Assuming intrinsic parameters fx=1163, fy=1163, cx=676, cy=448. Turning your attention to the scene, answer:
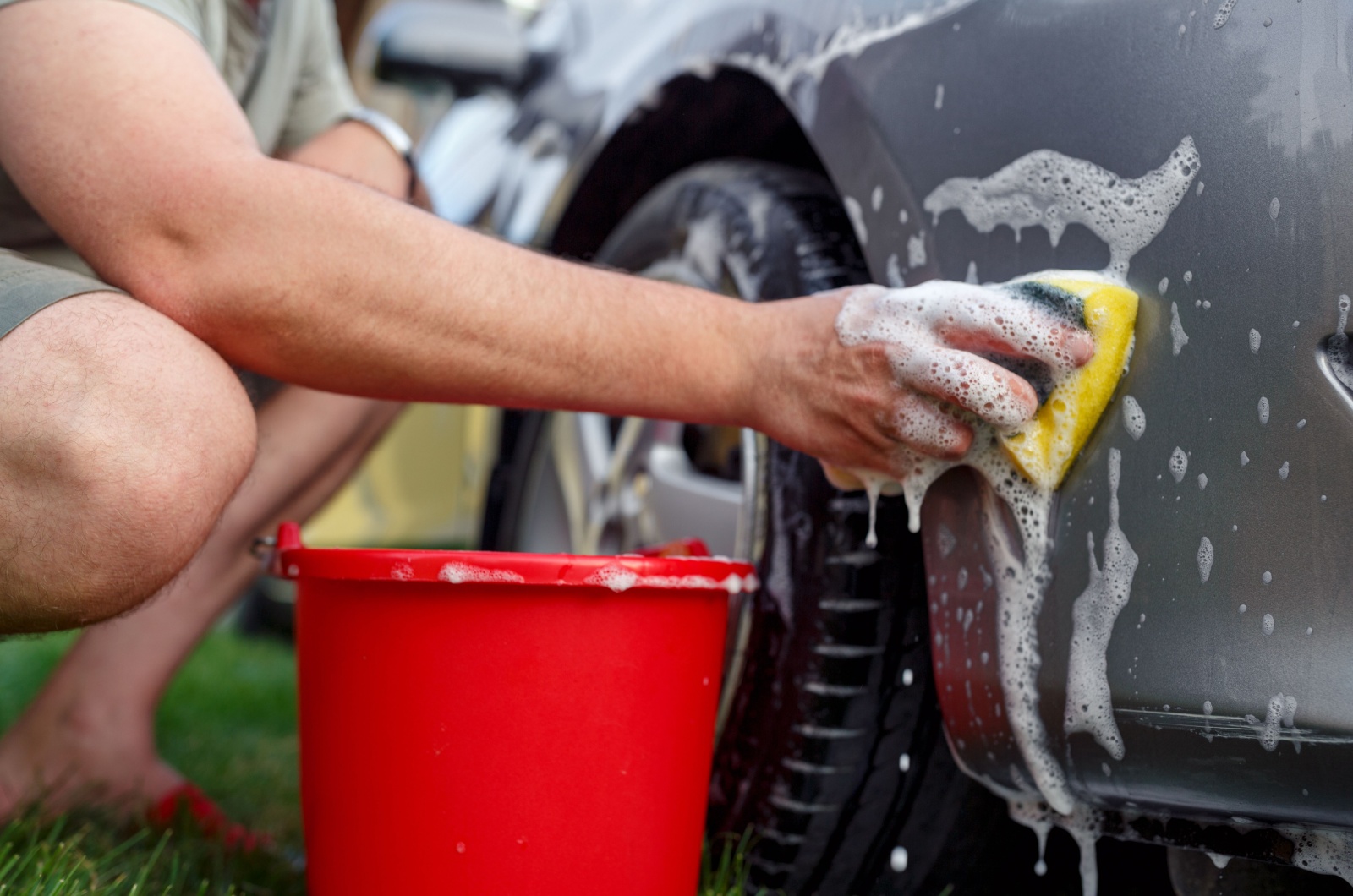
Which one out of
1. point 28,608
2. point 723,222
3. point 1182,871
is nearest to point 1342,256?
point 1182,871

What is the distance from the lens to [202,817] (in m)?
1.34

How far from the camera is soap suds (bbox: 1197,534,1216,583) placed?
0.73 metres

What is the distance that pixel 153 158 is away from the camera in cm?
97

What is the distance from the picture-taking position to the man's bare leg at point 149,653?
1.41m

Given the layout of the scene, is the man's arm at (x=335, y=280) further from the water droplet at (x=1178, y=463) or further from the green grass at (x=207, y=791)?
the green grass at (x=207, y=791)

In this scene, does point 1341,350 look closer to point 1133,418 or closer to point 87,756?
point 1133,418

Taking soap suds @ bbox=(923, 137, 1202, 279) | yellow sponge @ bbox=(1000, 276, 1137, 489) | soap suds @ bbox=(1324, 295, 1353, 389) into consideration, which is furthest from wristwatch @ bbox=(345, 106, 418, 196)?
soap suds @ bbox=(1324, 295, 1353, 389)

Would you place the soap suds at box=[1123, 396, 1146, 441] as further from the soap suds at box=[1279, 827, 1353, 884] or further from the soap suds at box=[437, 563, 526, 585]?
the soap suds at box=[437, 563, 526, 585]

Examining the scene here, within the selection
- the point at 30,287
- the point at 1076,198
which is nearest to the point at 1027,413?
the point at 1076,198

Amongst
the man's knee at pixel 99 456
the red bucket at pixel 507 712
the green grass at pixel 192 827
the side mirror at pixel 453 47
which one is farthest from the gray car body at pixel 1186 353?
the side mirror at pixel 453 47

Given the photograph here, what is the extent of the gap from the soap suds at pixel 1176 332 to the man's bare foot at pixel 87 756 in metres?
1.23

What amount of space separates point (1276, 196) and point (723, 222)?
2.07ft

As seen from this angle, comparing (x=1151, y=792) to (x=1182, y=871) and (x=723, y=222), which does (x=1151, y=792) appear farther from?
(x=723, y=222)

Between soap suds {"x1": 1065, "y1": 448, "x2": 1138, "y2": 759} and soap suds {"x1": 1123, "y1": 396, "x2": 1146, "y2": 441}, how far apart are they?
0.02 metres
